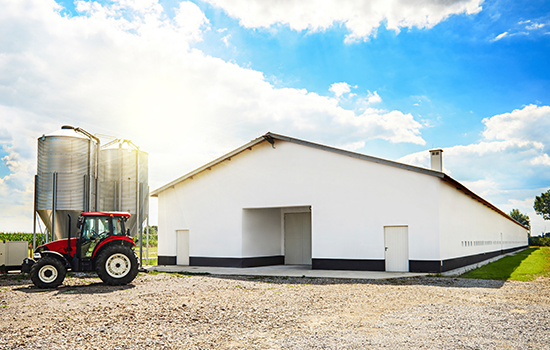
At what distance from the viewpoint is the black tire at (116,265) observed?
40.5ft

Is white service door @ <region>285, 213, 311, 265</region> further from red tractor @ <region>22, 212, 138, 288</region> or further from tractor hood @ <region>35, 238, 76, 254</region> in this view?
tractor hood @ <region>35, 238, 76, 254</region>

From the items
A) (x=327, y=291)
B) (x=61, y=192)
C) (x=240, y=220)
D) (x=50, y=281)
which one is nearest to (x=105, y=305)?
(x=50, y=281)

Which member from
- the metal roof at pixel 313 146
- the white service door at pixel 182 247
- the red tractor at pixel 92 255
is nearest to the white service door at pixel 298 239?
the metal roof at pixel 313 146

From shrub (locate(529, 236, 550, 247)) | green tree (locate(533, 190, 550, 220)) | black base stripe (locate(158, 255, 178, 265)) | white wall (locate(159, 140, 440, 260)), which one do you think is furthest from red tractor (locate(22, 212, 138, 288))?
green tree (locate(533, 190, 550, 220))

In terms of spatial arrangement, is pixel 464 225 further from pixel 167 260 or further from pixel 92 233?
pixel 92 233

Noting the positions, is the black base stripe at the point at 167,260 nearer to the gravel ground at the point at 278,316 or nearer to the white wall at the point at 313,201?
the white wall at the point at 313,201

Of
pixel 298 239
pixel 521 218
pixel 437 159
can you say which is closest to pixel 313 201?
pixel 298 239

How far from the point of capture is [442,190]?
1652 cm

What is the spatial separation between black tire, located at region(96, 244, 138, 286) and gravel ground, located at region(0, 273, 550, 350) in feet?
1.06

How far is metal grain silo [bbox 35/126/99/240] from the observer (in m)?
16.2

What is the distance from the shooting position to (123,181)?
19.0 m

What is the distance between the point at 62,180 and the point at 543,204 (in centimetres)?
8270

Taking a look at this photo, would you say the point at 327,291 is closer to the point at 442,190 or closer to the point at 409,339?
the point at 409,339

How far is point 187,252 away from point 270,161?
651cm
